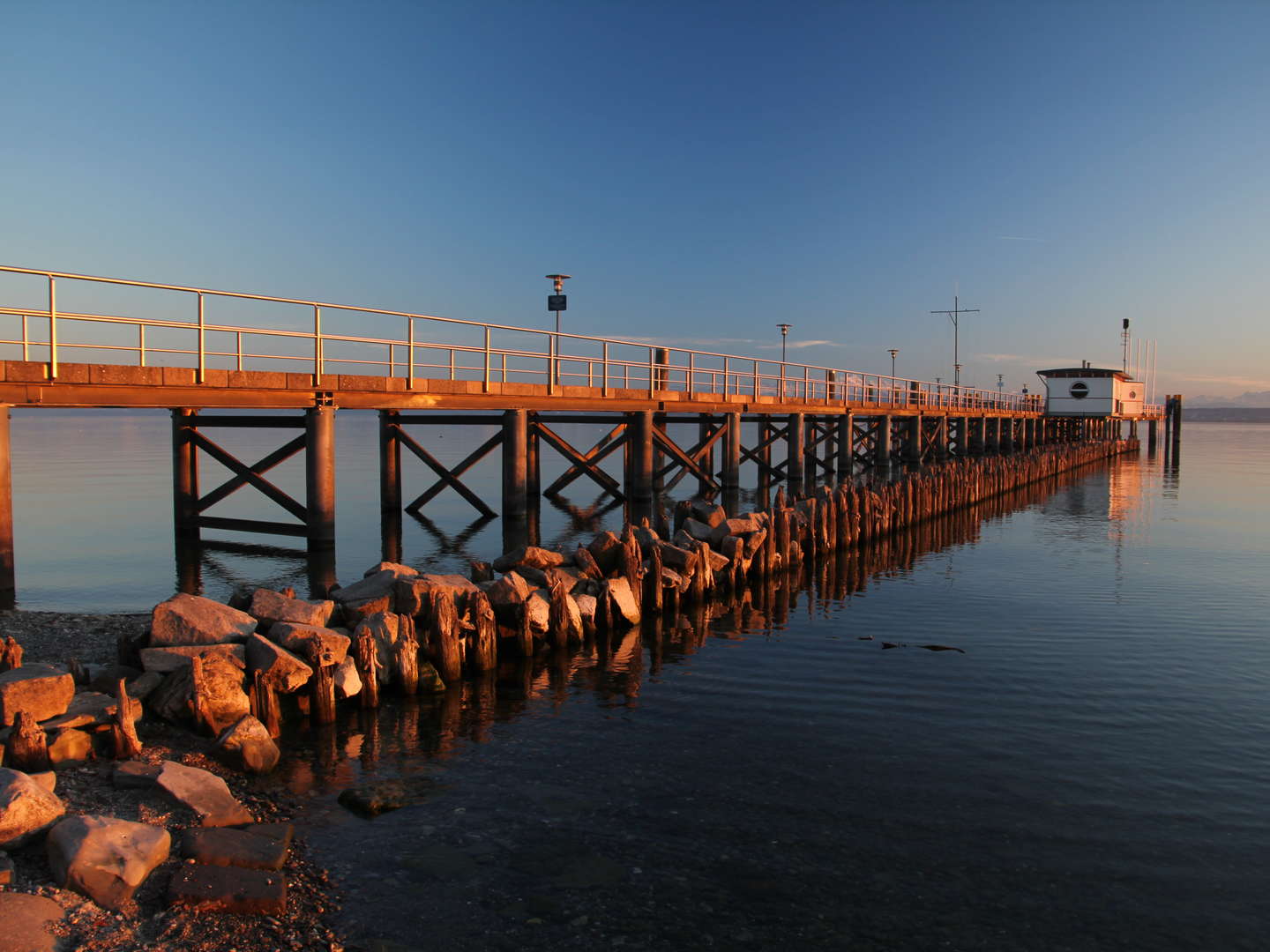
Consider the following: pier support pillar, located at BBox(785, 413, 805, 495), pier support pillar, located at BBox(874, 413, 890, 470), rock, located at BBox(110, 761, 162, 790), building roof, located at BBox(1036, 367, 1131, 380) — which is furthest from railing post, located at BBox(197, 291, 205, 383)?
building roof, located at BBox(1036, 367, 1131, 380)

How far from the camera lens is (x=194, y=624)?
8.88 m

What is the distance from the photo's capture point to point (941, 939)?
5438mm

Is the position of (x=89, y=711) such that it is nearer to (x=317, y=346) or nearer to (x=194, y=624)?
(x=194, y=624)

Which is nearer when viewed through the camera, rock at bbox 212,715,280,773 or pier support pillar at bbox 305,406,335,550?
rock at bbox 212,715,280,773

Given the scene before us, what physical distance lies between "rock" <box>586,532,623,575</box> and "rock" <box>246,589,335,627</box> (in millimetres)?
5202

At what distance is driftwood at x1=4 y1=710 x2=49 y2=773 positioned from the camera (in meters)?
6.44

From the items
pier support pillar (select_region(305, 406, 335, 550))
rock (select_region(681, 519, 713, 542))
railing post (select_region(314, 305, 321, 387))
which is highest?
railing post (select_region(314, 305, 321, 387))

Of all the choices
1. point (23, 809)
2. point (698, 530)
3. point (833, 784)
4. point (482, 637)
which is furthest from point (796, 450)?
point (23, 809)

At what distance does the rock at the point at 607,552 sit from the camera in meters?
14.3

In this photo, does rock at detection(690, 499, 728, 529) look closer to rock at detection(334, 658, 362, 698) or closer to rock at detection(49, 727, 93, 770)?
rock at detection(334, 658, 362, 698)

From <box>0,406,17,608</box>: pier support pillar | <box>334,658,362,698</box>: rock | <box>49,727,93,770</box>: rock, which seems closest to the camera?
<box>49,727,93,770</box>: rock

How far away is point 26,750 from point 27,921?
222 centimetres

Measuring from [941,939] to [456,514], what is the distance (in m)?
23.0

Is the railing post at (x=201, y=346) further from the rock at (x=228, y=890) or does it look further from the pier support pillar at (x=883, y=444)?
the pier support pillar at (x=883, y=444)
